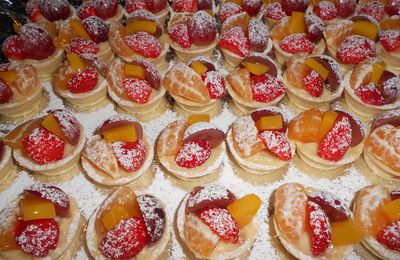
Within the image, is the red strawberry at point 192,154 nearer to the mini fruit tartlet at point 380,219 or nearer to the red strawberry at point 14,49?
the mini fruit tartlet at point 380,219

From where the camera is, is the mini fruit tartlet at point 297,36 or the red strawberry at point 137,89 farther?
the mini fruit tartlet at point 297,36

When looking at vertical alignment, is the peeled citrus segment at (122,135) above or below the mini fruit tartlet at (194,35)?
below

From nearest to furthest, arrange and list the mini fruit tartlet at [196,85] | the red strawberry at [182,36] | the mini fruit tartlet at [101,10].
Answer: the mini fruit tartlet at [196,85] < the red strawberry at [182,36] < the mini fruit tartlet at [101,10]

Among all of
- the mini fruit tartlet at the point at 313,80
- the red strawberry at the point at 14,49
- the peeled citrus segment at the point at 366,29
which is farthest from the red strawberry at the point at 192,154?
the peeled citrus segment at the point at 366,29

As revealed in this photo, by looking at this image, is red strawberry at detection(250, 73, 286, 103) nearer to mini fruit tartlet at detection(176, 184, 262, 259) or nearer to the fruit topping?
mini fruit tartlet at detection(176, 184, 262, 259)

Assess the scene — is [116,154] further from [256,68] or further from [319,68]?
[319,68]

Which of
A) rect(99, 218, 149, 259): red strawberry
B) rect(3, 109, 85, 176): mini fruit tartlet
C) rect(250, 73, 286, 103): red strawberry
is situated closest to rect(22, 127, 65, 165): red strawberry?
rect(3, 109, 85, 176): mini fruit tartlet

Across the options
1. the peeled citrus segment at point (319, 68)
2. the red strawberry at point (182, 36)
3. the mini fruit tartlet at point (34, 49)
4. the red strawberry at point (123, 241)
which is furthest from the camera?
the red strawberry at point (182, 36)
